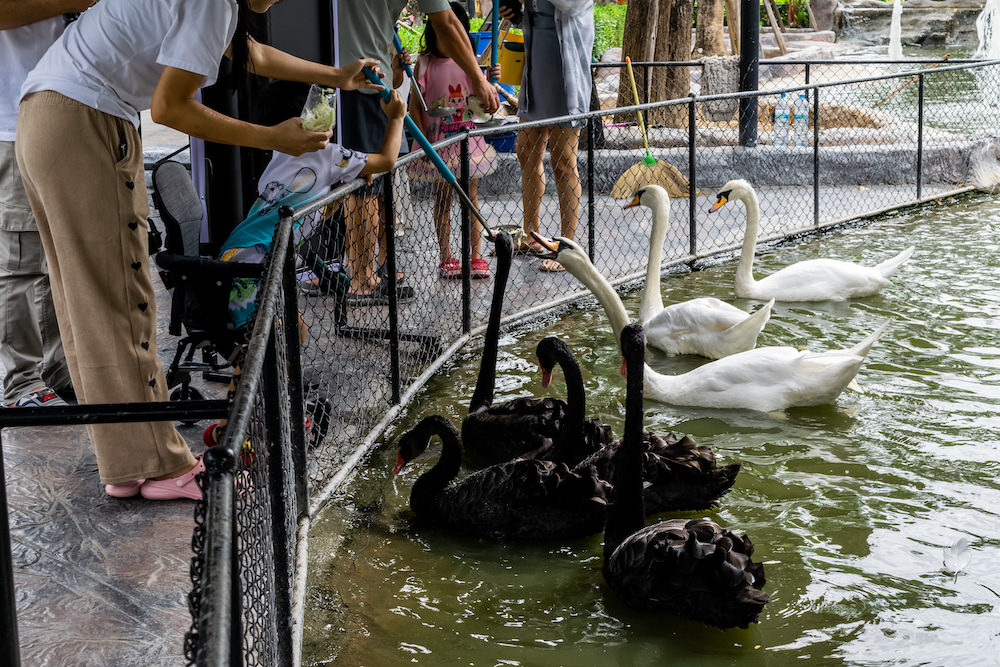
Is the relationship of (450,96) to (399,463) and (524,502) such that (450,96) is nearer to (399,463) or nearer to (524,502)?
(399,463)

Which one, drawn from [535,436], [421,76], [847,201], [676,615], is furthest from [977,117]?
[676,615]

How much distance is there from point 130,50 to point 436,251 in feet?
13.5

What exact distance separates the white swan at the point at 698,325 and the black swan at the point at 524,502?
6.25 feet

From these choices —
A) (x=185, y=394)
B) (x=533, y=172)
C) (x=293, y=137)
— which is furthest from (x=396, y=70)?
(x=293, y=137)

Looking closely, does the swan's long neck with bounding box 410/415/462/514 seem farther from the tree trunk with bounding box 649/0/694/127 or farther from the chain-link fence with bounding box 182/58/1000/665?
the tree trunk with bounding box 649/0/694/127

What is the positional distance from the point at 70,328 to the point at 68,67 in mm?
818

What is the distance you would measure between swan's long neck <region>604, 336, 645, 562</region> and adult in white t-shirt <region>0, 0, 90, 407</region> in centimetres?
206

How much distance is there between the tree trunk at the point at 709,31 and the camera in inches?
612

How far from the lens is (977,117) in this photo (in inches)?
528

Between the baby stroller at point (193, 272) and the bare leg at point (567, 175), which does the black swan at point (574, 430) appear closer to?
the baby stroller at point (193, 272)

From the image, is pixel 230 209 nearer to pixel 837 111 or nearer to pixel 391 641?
pixel 391 641

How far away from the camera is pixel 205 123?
10.4 feet

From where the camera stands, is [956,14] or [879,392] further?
[956,14]

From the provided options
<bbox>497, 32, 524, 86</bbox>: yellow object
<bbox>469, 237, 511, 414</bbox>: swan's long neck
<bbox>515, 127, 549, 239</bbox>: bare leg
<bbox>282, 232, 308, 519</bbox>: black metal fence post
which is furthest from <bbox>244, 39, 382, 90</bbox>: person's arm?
<bbox>497, 32, 524, 86</bbox>: yellow object
